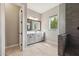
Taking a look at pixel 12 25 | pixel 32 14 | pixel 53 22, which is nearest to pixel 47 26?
pixel 53 22

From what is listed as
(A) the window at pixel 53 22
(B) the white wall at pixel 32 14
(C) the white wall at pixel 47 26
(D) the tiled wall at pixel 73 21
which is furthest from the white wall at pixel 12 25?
(D) the tiled wall at pixel 73 21

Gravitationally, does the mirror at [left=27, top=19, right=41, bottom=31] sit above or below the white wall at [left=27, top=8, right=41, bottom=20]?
below

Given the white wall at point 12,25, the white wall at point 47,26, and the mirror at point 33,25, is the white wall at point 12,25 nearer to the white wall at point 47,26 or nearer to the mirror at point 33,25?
the mirror at point 33,25

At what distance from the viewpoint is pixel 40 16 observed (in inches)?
144

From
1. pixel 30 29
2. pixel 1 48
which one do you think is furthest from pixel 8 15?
pixel 1 48

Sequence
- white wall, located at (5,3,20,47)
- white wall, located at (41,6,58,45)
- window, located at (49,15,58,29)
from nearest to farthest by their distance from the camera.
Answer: white wall, located at (5,3,20,47), window, located at (49,15,58,29), white wall, located at (41,6,58,45)

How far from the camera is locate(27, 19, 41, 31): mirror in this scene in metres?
3.30

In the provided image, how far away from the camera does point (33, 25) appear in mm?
3395

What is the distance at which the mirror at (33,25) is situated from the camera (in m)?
3.30

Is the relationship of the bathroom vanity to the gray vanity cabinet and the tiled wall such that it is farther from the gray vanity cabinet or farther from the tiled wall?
the tiled wall

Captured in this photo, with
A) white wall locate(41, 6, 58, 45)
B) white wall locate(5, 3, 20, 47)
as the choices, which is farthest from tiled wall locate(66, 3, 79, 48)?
white wall locate(5, 3, 20, 47)

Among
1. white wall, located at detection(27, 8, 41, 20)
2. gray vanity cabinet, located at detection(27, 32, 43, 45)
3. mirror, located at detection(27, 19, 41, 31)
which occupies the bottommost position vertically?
gray vanity cabinet, located at detection(27, 32, 43, 45)

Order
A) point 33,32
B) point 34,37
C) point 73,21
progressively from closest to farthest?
point 73,21 < point 33,32 < point 34,37

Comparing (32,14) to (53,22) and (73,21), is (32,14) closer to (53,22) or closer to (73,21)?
(53,22)
